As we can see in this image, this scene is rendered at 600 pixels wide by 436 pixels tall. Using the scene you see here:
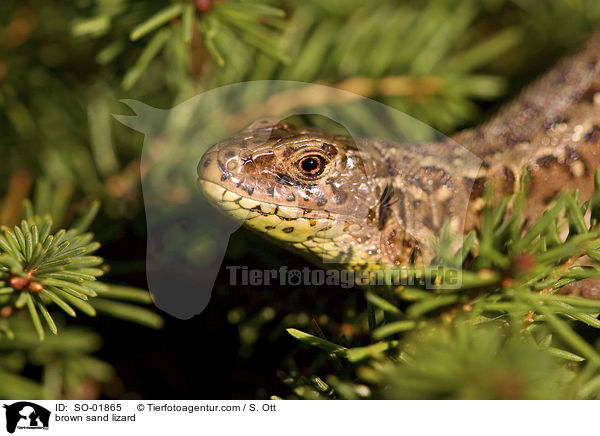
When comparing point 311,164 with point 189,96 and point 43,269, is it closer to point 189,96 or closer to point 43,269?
point 189,96

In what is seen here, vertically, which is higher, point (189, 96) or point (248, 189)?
point (189, 96)

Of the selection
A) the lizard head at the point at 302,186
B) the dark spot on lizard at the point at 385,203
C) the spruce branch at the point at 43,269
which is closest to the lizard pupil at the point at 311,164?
the lizard head at the point at 302,186

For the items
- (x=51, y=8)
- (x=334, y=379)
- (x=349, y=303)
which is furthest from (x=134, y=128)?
(x=334, y=379)

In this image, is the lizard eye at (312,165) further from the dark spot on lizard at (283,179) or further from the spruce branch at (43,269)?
the spruce branch at (43,269)
